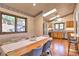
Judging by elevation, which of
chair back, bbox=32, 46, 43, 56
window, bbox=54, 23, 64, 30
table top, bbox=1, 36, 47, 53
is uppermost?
window, bbox=54, 23, 64, 30

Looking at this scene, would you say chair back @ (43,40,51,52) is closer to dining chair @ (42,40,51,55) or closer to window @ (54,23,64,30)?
dining chair @ (42,40,51,55)

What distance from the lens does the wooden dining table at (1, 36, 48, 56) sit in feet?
6.40

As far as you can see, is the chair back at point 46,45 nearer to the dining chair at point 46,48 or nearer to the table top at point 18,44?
the dining chair at point 46,48

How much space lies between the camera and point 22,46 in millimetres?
2086

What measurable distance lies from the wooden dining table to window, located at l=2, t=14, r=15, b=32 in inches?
10.8

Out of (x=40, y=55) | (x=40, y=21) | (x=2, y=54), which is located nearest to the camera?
(x=2, y=54)

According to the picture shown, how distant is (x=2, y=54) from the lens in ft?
6.49

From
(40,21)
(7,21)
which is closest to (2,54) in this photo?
(7,21)

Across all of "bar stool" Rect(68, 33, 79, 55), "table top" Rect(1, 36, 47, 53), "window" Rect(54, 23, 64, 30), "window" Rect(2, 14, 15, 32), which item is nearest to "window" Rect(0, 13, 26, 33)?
"window" Rect(2, 14, 15, 32)

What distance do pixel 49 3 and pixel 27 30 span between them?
0.67 m

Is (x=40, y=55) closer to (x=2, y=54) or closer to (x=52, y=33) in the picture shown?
(x=52, y=33)

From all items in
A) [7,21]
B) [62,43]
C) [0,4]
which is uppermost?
[0,4]

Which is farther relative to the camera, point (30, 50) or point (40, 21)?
point (40, 21)

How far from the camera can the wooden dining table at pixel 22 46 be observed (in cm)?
195
